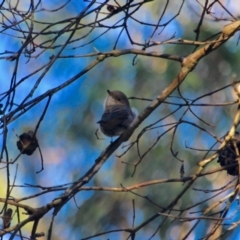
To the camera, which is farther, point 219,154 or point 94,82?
point 94,82

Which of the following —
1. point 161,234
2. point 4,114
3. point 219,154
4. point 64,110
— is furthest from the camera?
point 64,110

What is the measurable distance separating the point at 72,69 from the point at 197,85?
791 millimetres

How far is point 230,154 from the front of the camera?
7.64 feet

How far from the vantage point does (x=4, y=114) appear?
211cm

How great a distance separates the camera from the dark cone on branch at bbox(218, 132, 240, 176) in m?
2.28

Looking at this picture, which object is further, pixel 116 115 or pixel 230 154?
pixel 116 115

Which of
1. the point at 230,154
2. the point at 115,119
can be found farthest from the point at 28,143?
the point at 115,119

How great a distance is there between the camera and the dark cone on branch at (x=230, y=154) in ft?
7.47

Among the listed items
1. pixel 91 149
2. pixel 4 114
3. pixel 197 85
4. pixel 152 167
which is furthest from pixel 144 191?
pixel 4 114

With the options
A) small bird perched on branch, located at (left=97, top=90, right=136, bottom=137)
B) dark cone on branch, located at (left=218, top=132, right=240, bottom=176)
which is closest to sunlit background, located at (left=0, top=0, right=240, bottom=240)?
small bird perched on branch, located at (left=97, top=90, right=136, bottom=137)

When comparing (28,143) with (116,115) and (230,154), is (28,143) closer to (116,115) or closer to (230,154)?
(230,154)

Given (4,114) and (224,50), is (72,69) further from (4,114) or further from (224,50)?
(4,114)

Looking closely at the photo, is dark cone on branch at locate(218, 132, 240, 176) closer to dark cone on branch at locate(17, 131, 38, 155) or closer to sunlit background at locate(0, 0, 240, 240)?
dark cone on branch at locate(17, 131, 38, 155)

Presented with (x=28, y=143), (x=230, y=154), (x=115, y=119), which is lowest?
(x=230, y=154)
